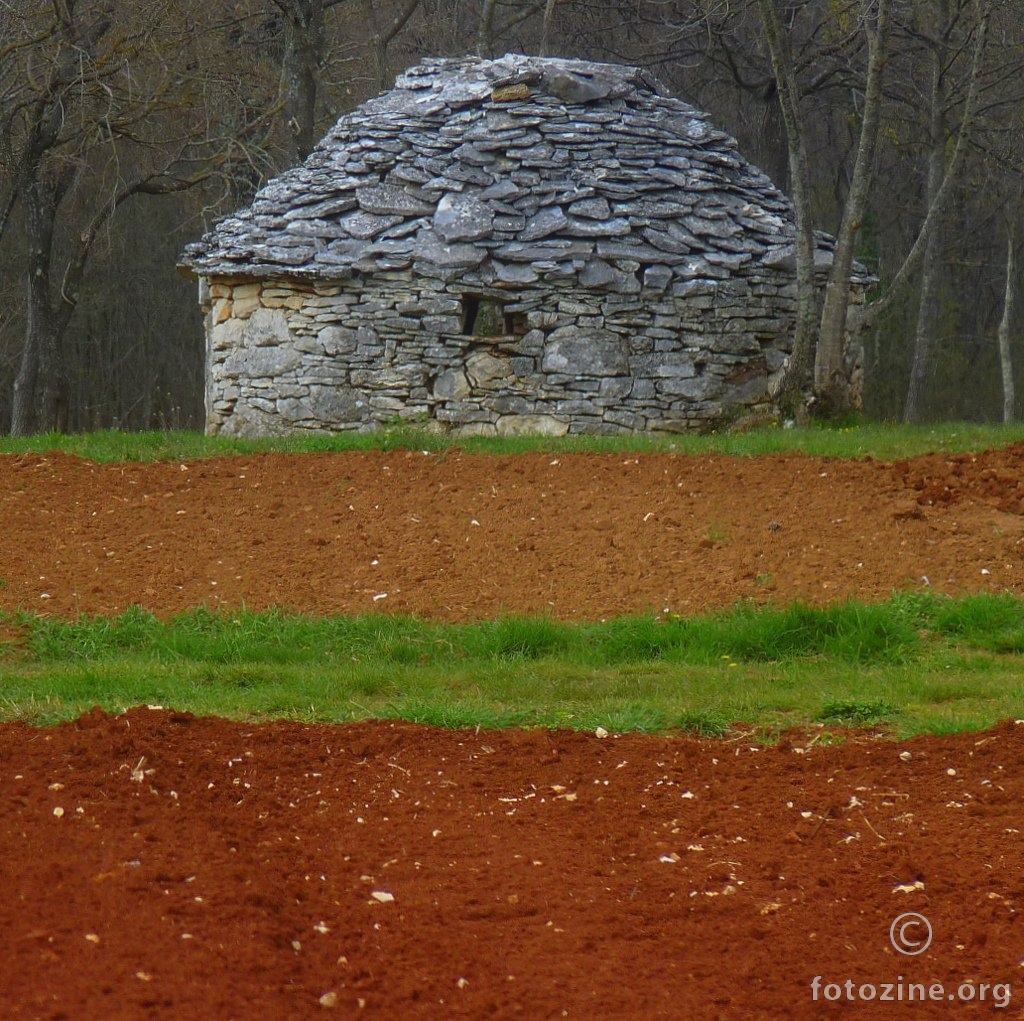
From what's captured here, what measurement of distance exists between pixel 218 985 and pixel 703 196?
38.4 feet

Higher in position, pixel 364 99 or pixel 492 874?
pixel 364 99

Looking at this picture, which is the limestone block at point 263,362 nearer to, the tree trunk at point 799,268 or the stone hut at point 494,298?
the stone hut at point 494,298

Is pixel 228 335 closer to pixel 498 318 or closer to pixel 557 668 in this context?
pixel 498 318

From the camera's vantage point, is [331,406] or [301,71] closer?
[331,406]

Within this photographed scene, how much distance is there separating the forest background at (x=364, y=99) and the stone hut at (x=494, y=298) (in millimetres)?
1063

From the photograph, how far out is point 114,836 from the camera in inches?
138

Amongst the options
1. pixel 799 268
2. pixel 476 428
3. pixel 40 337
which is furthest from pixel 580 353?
pixel 40 337

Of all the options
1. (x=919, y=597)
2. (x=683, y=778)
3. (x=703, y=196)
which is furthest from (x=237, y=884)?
(x=703, y=196)

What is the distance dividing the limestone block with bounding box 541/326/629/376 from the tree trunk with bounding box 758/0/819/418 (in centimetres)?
173

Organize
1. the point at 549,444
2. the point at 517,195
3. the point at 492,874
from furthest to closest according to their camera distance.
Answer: the point at 517,195 < the point at 549,444 < the point at 492,874

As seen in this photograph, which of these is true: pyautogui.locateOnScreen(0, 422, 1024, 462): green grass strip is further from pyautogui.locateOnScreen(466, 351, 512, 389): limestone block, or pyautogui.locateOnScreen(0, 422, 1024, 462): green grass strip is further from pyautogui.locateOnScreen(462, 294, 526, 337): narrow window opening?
pyautogui.locateOnScreen(462, 294, 526, 337): narrow window opening

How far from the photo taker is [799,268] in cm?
1259

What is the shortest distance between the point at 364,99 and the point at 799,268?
12.6 m

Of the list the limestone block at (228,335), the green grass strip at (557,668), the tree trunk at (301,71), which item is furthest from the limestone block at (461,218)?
the green grass strip at (557,668)
